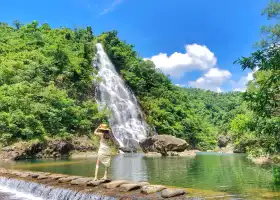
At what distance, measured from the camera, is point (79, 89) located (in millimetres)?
48906

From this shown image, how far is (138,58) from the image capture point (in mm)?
71625

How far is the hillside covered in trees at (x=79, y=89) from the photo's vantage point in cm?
1707

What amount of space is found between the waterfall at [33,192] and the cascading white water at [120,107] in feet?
96.4

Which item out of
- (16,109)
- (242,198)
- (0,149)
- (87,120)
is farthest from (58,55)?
(242,198)

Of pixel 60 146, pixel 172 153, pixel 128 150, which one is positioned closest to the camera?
pixel 60 146

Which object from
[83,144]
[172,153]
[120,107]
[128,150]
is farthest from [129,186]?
[120,107]

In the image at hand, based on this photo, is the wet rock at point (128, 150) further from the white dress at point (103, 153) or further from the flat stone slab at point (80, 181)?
the flat stone slab at point (80, 181)

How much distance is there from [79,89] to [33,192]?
37543mm

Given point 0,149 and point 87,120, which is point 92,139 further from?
point 0,149

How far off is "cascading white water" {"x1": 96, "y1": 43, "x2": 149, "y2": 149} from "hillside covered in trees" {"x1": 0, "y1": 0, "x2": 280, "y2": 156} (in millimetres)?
1909

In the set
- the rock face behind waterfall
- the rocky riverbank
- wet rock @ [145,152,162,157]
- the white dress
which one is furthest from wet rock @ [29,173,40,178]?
the rock face behind waterfall

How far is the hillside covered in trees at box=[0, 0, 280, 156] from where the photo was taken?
56.0ft

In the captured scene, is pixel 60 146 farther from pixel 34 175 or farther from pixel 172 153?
pixel 34 175

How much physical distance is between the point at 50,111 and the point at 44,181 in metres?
24.4
